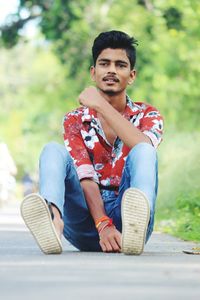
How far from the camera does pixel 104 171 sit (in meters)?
8.38

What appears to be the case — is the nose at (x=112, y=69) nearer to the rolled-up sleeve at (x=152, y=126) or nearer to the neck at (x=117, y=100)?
the neck at (x=117, y=100)

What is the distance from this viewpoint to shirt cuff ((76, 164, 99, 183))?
822 centimetres

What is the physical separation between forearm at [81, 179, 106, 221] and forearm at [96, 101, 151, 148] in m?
0.32

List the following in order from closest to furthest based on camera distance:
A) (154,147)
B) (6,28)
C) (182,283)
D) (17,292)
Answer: (17,292), (182,283), (154,147), (6,28)

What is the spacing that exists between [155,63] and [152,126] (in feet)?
83.1

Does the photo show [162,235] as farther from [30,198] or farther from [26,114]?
[26,114]

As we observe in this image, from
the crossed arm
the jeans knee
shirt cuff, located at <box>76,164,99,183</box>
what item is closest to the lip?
the crossed arm

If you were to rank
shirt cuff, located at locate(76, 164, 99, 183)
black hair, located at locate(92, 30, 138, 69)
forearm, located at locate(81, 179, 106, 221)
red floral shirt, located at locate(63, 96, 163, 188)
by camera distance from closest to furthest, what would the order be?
1. forearm, located at locate(81, 179, 106, 221)
2. shirt cuff, located at locate(76, 164, 99, 183)
3. red floral shirt, located at locate(63, 96, 163, 188)
4. black hair, located at locate(92, 30, 138, 69)

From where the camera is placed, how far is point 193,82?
2816cm

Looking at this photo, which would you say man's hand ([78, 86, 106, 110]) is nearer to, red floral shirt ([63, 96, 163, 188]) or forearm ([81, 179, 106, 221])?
red floral shirt ([63, 96, 163, 188])

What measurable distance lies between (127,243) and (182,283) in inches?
59.4

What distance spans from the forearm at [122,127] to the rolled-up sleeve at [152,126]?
0.36 ft

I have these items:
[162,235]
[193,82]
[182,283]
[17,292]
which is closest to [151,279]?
[182,283]

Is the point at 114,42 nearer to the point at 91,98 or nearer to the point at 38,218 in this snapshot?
the point at 91,98
